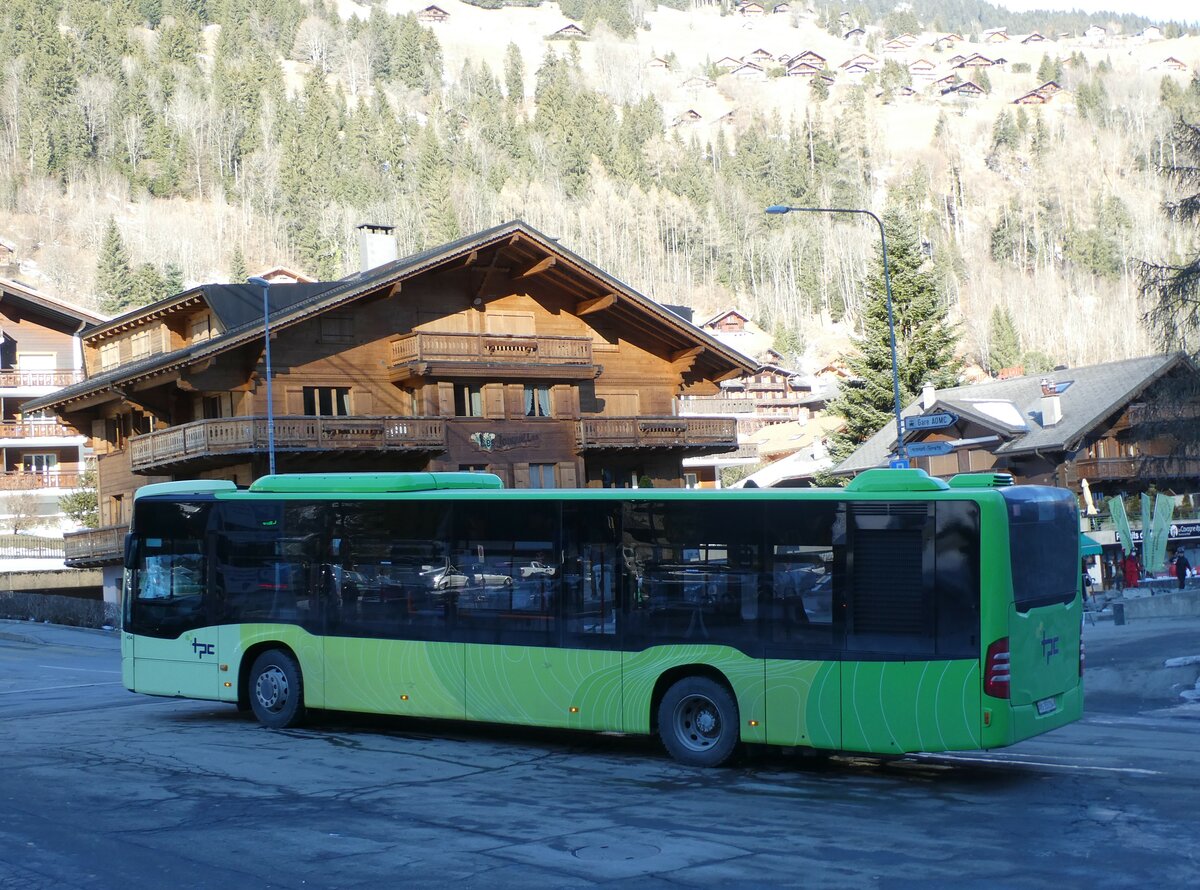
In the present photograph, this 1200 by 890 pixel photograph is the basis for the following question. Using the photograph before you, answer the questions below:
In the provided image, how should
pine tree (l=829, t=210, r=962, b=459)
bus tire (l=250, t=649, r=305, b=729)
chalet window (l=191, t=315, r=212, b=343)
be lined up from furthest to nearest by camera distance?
1. pine tree (l=829, t=210, r=962, b=459)
2. chalet window (l=191, t=315, r=212, b=343)
3. bus tire (l=250, t=649, r=305, b=729)

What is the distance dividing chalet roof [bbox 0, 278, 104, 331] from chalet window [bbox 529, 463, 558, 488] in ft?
103

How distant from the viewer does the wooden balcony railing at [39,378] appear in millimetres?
67625

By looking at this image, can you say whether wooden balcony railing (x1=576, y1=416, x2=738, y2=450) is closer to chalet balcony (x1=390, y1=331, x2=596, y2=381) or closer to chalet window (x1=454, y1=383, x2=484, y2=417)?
chalet balcony (x1=390, y1=331, x2=596, y2=381)

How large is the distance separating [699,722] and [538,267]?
3085 centimetres

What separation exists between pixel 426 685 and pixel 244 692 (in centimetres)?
304

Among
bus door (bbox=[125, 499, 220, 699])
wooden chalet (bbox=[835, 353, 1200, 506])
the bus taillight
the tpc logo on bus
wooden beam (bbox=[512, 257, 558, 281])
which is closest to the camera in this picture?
the bus taillight

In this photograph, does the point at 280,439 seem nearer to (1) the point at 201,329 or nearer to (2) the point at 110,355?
(1) the point at 201,329

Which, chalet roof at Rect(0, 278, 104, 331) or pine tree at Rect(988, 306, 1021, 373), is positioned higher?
pine tree at Rect(988, 306, 1021, 373)

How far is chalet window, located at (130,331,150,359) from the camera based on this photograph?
1845 inches

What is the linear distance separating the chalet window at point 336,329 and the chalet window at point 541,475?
7088 millimetres

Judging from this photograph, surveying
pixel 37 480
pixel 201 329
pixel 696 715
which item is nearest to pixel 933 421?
pixel 696 715

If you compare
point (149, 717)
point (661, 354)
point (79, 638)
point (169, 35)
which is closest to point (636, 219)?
point (169, 35)

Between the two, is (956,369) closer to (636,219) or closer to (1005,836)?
(1005,836)

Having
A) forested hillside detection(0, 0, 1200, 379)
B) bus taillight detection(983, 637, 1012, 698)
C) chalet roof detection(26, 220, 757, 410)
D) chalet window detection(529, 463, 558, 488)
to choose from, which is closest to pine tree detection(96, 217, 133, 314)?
forested hillside detection(0, 0, 1200, 379)
